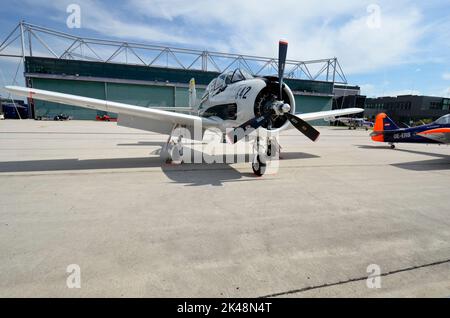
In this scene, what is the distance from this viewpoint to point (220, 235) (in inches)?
133

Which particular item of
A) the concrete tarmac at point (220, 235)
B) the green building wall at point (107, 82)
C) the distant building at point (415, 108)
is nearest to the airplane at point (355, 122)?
the green building wall at point (107, 82)

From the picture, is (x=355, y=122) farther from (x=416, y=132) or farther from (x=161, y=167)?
(x=161, y=167)

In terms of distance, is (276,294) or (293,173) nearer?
(276,294)

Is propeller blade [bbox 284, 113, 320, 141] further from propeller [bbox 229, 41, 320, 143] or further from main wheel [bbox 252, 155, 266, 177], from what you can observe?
main wheel [bbox 252, 155, 266, 177]

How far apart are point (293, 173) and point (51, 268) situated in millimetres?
6119

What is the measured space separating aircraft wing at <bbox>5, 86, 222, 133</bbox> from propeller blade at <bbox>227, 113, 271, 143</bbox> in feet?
4.88

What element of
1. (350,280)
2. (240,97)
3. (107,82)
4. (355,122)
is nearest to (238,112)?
(240,97)

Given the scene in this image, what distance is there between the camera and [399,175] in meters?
7.32

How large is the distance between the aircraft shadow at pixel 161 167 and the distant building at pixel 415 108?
79137 mm

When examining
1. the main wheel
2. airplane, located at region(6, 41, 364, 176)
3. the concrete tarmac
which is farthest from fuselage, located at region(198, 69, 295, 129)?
the concrete tarmac

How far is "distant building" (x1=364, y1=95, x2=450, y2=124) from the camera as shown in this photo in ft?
224

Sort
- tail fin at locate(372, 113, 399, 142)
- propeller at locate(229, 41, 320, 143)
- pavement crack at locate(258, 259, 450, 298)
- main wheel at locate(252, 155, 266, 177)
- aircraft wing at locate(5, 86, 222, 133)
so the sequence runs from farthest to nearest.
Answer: tail fin at locate(372, 113, 399, 142) < main wheel at locate(252, 155, 266, 177) < propeller at locate(229, 41, 320, 143) < aircraft wing at locate(5, 86, 222, 133) < pavement crack at locate(258, 259, 450, 298)
